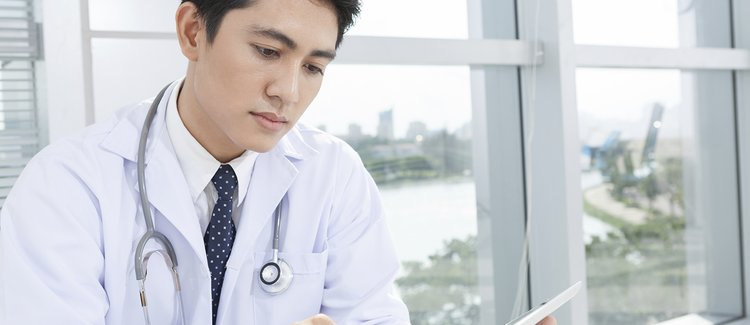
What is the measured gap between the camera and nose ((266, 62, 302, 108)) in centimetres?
111

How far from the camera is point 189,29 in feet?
3.86

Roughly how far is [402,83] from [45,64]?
0.85 m

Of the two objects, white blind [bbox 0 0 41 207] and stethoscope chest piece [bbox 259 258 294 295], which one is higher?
white blind [bbox 0 0 41 207]

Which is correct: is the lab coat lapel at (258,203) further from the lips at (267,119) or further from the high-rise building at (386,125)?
the high-rise building at (386,125)

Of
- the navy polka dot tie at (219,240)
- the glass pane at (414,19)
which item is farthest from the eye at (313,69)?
the glass pane at (414,19)

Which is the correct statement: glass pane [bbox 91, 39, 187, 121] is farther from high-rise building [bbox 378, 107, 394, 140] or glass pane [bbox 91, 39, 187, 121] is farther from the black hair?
high-rise building [bbox 378, 107, 394, 140]

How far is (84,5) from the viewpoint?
1.40 m

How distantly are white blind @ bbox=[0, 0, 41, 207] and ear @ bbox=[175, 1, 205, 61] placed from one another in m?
0.36

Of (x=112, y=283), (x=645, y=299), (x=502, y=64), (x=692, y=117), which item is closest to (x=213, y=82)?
(x=112, y=283)

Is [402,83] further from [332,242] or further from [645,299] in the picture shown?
[645,299]

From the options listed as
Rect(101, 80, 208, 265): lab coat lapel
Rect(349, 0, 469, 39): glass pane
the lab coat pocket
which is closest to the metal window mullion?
Rect(349, 0, 469, 39): glass pane

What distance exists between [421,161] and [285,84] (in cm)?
90

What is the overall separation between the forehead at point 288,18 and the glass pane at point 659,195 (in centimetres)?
133

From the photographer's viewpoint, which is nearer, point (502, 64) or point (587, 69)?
point (502, 64)
